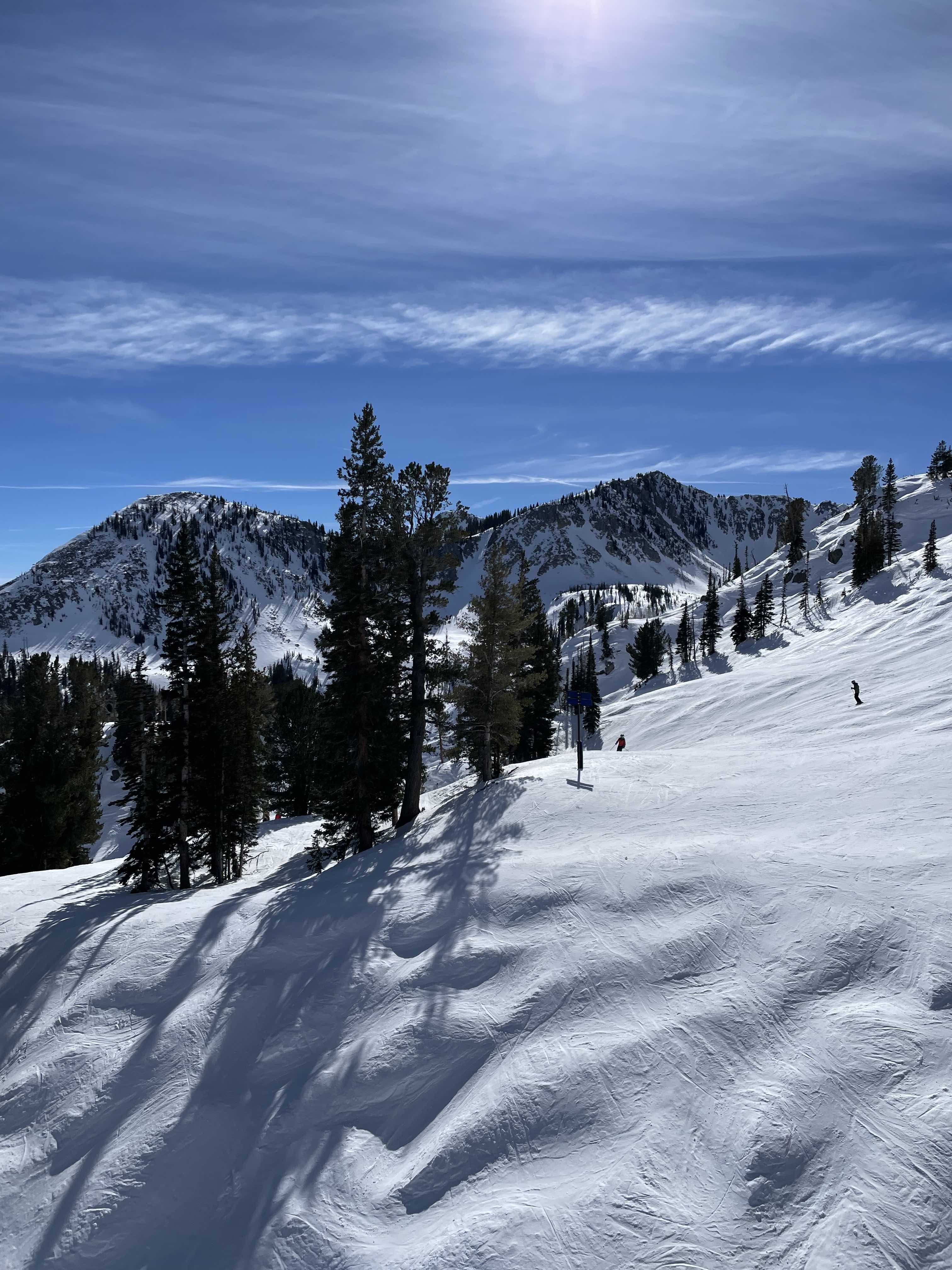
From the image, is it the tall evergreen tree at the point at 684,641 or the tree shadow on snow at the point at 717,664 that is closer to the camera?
the tree shadow on snow at the point at 717,664

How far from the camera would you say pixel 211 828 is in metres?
24.5

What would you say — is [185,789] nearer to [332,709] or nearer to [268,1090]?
[332,709]

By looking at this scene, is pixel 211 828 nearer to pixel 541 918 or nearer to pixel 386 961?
pixel 386 961

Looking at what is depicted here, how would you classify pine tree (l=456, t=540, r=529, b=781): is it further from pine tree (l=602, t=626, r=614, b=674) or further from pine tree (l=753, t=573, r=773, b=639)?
pine tree (l=602, t=626, r=614, b=674)

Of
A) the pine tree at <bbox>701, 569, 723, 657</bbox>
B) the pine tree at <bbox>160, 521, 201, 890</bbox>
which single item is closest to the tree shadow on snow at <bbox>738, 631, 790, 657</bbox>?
the pine tree at <bbox>701, 569, 723, 657</bbox>

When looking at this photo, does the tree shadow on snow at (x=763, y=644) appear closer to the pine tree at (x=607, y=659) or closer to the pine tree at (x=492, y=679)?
the pine tree at (x=607, y=659)

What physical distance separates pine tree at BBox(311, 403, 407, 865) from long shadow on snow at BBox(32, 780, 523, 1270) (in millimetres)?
6616

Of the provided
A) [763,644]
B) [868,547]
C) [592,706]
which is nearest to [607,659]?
[763,644]

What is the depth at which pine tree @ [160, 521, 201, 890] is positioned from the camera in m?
23.1

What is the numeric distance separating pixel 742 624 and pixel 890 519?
34.3 m

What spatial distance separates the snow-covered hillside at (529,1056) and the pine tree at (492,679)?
23.3ft

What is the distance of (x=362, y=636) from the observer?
66.7 feet

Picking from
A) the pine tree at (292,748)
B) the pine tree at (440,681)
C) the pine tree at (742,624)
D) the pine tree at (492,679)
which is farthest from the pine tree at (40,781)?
the pine tree at (742,624)

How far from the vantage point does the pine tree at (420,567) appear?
809 inches
